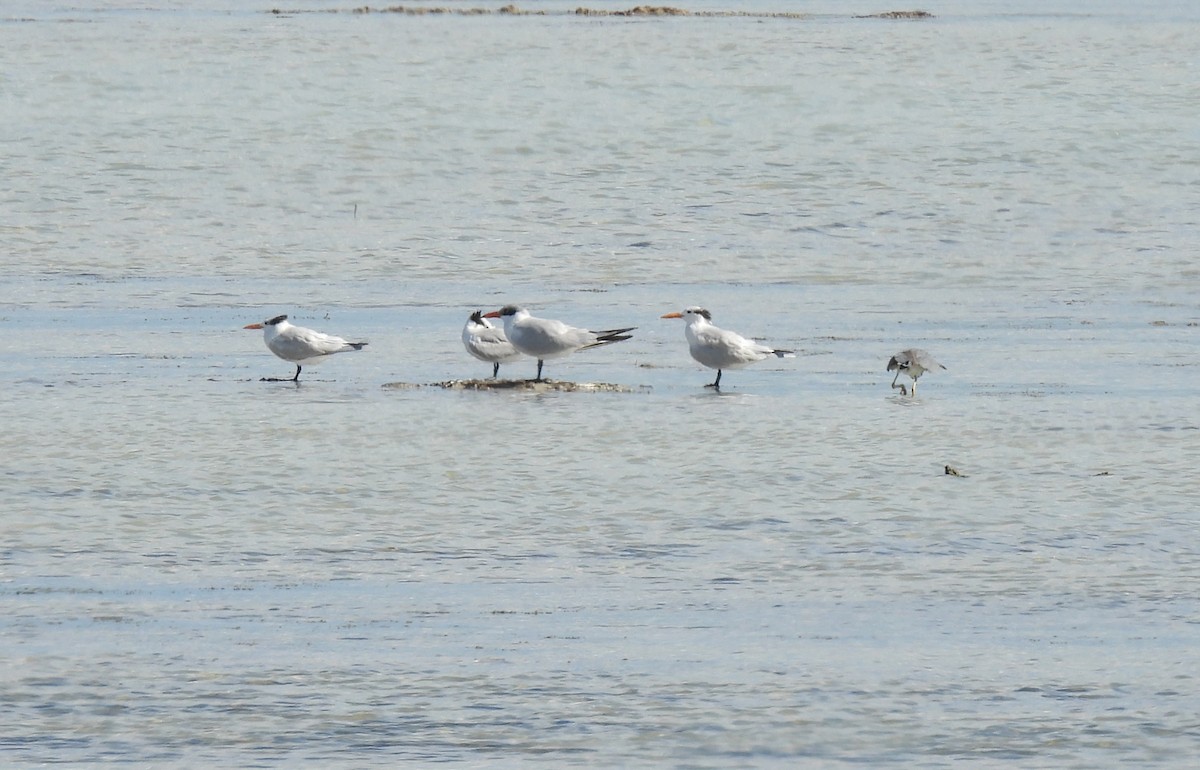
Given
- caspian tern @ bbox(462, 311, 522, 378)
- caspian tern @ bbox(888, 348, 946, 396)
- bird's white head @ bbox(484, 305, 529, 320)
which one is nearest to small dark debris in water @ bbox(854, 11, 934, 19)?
bird's white head @ bbox(484, 305, 529, 320)

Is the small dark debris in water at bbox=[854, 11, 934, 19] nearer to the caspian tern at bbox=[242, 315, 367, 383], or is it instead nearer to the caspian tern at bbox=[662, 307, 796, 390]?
the caspian tern at bbox=[662, 307, 796, 390]

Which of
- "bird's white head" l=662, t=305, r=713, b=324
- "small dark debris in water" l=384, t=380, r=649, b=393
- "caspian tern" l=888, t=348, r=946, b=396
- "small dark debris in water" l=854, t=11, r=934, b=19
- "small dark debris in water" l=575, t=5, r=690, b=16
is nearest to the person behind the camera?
"caspian tern" l=888, t=348, r=946, b=396

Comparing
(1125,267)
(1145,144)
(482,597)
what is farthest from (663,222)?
(482,597)

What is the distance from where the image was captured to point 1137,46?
42938 mm

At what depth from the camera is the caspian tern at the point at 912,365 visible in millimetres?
12750

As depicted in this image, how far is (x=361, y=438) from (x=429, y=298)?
5475 millimetres

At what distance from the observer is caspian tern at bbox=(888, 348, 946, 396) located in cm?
1275

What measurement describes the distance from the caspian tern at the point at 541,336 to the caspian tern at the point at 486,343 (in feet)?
0.24

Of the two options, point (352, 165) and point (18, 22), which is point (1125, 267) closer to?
point (352, 165)

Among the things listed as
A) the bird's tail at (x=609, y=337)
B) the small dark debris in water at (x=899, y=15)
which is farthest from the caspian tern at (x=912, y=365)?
the small dark debris in water at (x=899, y=15)

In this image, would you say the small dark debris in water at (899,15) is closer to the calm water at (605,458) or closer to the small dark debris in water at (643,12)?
the small dark debris in water at (643,12)

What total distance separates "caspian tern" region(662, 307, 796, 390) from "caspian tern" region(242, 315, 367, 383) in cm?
213

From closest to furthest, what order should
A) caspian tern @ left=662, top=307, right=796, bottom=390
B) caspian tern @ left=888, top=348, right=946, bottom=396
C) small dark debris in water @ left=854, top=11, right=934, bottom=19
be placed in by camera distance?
caspian tern @ left=888, top=348, right=946, bottom=396, caspian tern @ left=662, top=307, right=796, bottom=390, small dark debris in water @ left=854, top=11, right=934, bottom=19

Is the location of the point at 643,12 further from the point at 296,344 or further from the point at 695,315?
the point at 296,344
